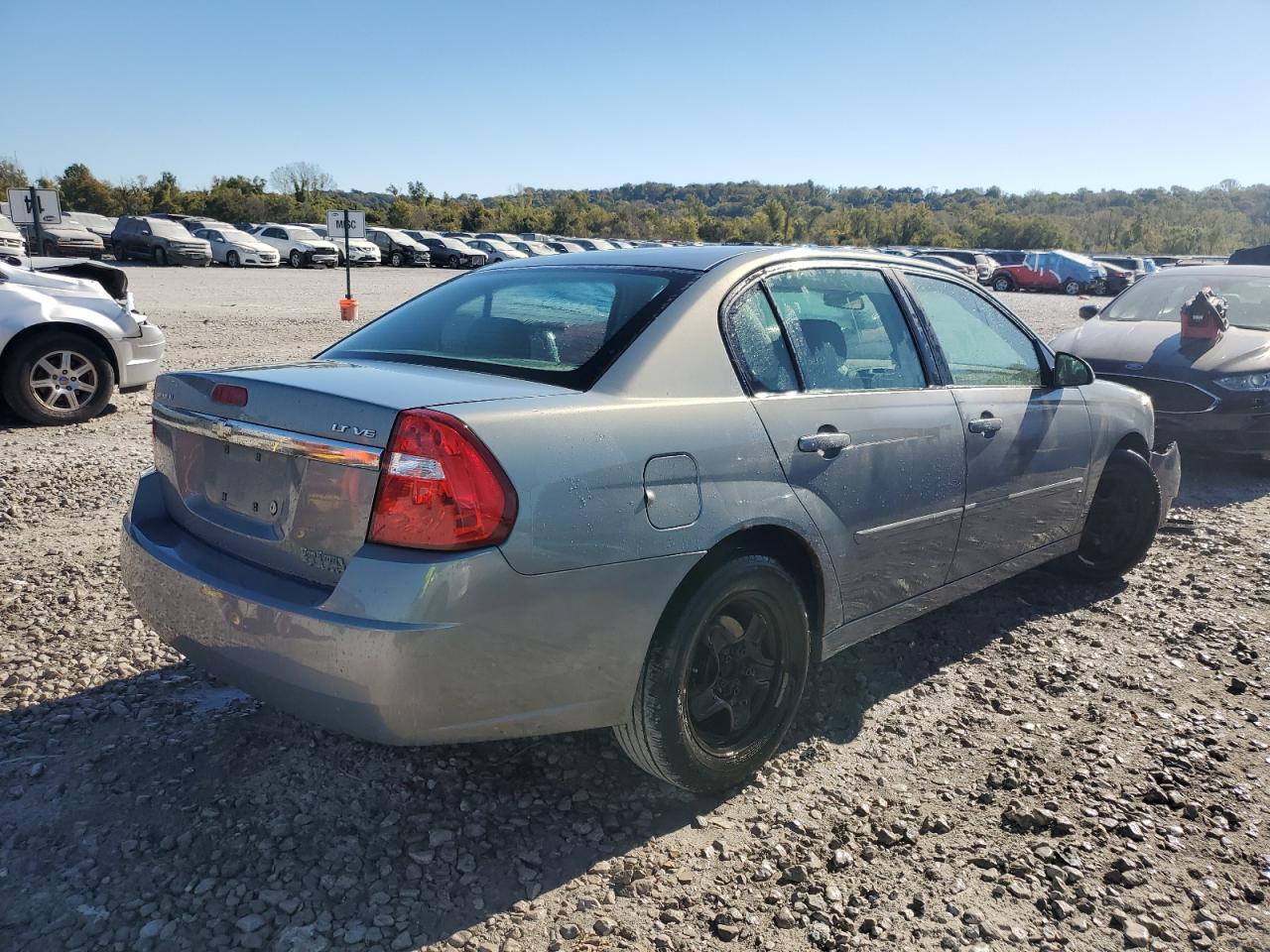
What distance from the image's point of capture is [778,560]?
9.70 ft

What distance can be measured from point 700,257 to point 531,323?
0.61 m

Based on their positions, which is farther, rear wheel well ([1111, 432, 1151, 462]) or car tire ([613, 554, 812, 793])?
rear wheel well ([1111, 432, 1151, 462])

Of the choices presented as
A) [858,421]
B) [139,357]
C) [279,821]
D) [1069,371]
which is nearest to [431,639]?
[279,821]

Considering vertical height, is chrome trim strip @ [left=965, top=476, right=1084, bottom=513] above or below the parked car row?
below

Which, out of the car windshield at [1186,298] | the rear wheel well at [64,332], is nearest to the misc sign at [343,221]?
the rear wheel well at [64,332]

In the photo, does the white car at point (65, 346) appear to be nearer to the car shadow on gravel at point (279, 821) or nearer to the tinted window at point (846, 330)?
the car shadow on gravel at point (279, 821)

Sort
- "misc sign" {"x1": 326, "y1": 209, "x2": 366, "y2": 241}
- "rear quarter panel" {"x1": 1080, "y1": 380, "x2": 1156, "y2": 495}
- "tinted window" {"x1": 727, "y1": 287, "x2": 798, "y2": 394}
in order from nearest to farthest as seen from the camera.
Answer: "tinted window" {"x1": 727, "y1": 287, "x2": 798, "y2": 394}, "rear quarter panel" {"x1": 1080, "y1": 380, "x2": 1156, "y2": 495}, "misc sign" {"x1": 326, "y1": 209, "x2": 366, "y2": 241}

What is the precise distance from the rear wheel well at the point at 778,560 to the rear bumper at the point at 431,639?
97mm

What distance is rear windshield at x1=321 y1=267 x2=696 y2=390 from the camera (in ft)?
9.18

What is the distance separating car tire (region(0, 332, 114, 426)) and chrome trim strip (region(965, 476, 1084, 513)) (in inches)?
275

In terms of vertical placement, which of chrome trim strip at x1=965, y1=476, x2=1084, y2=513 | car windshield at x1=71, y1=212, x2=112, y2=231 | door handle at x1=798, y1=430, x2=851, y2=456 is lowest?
chrome trim strip at x1=965, y1=476, x2=1084, y2=513

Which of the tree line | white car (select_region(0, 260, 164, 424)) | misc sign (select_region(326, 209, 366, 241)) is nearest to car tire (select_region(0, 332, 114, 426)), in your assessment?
white car (select_region(0, 260, 164, 424))

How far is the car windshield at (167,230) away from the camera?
35.2 meters

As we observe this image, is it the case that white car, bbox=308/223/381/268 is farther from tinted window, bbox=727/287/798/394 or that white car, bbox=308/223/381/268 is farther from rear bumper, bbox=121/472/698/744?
rear bumper, bbox=121/472/698/744
